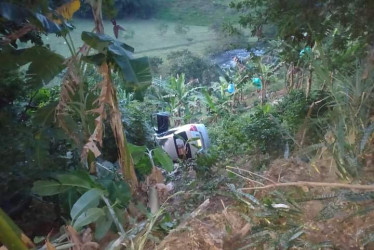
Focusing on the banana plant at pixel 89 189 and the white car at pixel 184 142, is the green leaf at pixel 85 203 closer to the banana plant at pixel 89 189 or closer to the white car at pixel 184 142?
the banana plant at pixel 89 189

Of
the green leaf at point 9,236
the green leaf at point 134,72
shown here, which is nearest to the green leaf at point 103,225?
the green leaf at point 9,236

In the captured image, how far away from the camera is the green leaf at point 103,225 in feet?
6.19

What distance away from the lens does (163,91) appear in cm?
884

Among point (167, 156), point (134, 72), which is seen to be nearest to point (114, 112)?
point (134, 72)

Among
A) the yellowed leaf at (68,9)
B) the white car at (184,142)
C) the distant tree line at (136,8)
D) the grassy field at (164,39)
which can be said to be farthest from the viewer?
the grassy field at (164,39)

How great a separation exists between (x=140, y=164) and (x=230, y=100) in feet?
19.6

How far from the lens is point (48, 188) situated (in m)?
2.46

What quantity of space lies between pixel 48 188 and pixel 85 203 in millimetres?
529

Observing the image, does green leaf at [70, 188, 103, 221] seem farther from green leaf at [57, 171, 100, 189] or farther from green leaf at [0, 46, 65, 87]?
green leaf at [0, 46, 65, 87]

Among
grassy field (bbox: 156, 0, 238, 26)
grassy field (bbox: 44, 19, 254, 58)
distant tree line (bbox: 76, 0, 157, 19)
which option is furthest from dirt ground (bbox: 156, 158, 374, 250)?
grassy field (bbox: 156, 0, 238, 26)

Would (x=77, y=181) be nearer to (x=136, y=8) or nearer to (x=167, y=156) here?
(x=167, y=156)

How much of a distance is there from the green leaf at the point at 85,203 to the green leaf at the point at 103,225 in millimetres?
92

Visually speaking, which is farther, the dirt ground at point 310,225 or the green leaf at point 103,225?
the green leaf at point 103,225

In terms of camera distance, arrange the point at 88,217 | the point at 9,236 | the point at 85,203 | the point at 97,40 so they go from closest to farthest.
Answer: the point at 9,236 < the point at 88,217 < the point at 85,203 < the point at 97,40
